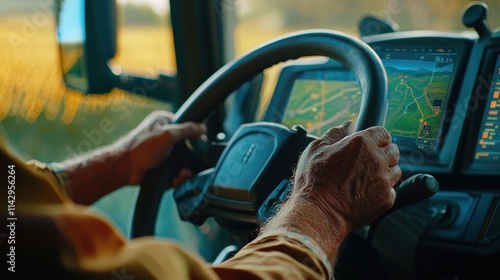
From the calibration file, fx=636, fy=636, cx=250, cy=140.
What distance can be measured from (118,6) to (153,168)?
3.09ft

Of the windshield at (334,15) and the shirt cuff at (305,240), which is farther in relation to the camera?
the windshield at (334,15)

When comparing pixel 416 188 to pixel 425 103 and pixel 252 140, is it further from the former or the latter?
pixel 252 140

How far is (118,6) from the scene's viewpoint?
7.20 ft

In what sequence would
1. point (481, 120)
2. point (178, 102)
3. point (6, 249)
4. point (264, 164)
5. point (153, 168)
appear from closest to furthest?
point (6, 249)
point (264, 164)
point (481, 120)
point (153, 168)
point (178, 102)

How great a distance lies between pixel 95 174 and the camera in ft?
4.97

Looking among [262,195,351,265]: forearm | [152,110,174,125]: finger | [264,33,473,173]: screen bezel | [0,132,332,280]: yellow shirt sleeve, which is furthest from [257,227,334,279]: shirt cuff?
[152,110,174,125]: finger

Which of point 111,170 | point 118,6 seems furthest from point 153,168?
point 118,6

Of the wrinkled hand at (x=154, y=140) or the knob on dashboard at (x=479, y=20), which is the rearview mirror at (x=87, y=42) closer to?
the wrinkled hand at (x=154, y=140)

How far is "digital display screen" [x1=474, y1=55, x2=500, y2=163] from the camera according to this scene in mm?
1269

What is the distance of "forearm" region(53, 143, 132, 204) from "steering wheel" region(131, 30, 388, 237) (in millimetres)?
127

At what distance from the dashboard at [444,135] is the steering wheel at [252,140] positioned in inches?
3.4

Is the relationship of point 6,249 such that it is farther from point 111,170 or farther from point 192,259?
point 111,170

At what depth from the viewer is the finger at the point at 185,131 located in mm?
1419

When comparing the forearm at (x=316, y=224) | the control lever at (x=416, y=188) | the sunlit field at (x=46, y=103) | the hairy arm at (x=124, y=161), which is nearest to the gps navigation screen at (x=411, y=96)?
the control lever at (x=416, y=188)
